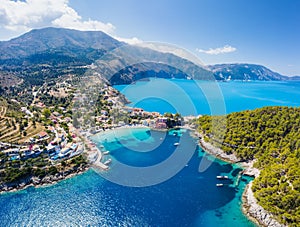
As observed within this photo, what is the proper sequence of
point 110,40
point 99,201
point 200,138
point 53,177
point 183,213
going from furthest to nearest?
point 110,40, point 200,138, point 53,177, point 99,201, point 183,213

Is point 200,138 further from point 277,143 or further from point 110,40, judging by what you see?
point 110,40

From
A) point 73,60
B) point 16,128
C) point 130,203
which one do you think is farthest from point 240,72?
point 130,203

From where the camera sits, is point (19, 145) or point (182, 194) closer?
point (182, 194)

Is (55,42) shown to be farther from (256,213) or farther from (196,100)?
(256,213)

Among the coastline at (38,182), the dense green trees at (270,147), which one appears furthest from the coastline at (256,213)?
the coastline at (38,182)

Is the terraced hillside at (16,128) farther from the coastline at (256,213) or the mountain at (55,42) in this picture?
the mountain at (55,42)

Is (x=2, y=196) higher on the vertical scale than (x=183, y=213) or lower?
lower

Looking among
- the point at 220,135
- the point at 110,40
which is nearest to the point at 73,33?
the point at 110,40

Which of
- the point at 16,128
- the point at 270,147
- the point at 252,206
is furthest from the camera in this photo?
the point at 16,128
